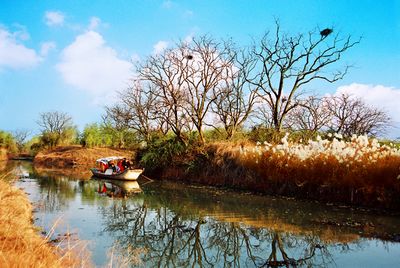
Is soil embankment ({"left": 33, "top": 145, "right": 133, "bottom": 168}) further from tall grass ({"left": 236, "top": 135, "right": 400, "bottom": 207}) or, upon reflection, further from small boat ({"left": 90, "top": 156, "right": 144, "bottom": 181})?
tall grass ({"left": 236, "top": 135, "right": 400, "bottom": 207})

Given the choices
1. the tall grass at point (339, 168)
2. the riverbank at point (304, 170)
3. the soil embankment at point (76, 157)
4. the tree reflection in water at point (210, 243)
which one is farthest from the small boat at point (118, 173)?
the soil embankment at point (76, 157)

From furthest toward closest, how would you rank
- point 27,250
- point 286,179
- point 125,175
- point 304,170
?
point 125,175
point 286,179
point 304,170
point 27,250

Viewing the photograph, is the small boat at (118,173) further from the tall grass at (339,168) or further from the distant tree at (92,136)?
the distant tree at (92,136)

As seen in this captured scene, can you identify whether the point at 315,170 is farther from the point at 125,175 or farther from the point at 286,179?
the point at 125,175

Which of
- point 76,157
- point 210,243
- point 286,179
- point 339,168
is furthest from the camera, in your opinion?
point 76,157

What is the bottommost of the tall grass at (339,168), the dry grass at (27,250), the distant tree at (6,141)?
the dry grass at (27,250)

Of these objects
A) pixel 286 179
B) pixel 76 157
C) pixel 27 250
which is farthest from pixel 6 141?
pixel 27 250

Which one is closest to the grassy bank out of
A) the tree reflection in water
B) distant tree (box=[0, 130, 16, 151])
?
the tree reflection in water

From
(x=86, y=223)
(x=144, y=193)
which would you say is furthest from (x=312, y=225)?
(x=144, y=193)

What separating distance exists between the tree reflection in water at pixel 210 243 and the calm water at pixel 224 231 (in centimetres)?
2

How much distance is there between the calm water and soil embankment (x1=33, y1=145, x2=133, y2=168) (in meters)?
25.8

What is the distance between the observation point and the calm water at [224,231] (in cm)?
696

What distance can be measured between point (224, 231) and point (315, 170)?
19.0 ft

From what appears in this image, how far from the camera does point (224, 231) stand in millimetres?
9156
